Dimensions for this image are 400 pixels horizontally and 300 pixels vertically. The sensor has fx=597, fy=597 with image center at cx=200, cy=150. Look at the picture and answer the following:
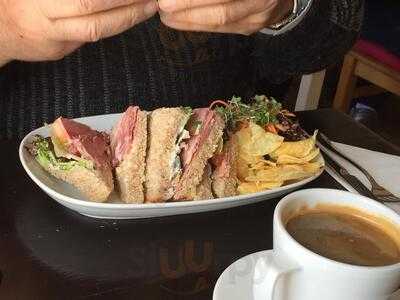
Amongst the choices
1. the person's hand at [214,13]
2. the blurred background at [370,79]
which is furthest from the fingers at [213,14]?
the blurred background at [370,79]

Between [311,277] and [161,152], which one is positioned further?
[161,152]

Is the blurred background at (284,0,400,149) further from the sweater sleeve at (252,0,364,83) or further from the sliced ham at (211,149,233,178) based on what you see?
the sliced ham at (211,149,233,178)

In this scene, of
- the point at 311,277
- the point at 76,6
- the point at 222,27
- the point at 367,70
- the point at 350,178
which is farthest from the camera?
the point at 367,70

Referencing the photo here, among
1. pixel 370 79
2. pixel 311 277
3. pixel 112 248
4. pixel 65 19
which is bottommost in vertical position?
pixel 370 79

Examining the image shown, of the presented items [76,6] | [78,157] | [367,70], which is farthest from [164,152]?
[367,70]

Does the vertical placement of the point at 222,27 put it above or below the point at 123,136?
above

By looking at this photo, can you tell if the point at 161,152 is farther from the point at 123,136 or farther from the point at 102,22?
the point at 102,22

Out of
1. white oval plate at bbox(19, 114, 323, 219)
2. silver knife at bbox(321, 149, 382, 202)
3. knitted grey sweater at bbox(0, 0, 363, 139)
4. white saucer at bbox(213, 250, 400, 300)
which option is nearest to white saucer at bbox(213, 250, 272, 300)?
white saucer at bbox(213, 250, 400, 300)

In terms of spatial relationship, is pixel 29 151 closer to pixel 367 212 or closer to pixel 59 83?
pixel 59 83
